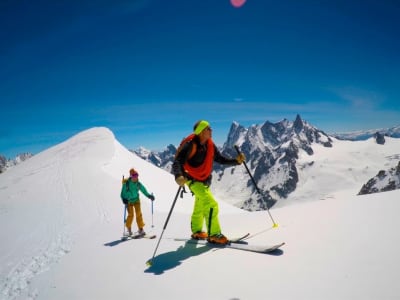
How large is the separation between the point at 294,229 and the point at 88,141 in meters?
46.6

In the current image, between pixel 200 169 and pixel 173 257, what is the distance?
88.0 inches

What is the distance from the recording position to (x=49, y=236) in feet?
41.2

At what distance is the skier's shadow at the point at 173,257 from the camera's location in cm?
577

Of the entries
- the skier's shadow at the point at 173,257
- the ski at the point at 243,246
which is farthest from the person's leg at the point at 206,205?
the skier's shadow at the point at 173,257

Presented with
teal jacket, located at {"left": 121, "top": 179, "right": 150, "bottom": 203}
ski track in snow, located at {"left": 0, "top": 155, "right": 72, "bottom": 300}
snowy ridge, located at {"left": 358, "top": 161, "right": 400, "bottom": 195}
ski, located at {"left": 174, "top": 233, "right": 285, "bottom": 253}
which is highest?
teal jacket, located at {"left": 121, "top": 179, "right": 150, "bottom": 203}

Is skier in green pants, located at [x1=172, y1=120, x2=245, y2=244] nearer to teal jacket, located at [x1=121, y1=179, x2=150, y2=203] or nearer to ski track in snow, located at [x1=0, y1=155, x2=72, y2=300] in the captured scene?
ski track in snow, located at [x1=0, y1=155, x2=72, y2=300]

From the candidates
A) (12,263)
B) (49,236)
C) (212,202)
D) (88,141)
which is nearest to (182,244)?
(212,202)

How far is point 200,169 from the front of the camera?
7078 mm

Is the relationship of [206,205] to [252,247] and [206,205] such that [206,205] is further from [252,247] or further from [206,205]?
[252,247]

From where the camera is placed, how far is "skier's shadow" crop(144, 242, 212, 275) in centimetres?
577

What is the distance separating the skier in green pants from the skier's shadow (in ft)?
1.43

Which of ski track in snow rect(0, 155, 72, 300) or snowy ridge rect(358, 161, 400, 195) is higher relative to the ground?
ski track in snow rect(0, 155, 72, 300)

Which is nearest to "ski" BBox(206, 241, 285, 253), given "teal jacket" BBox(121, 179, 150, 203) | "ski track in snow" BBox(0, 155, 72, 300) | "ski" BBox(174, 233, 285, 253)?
"ski" BBox(174, 233, 285, 253)

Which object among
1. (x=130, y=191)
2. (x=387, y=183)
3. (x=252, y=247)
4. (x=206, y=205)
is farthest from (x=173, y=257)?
(x=387, y=183)
